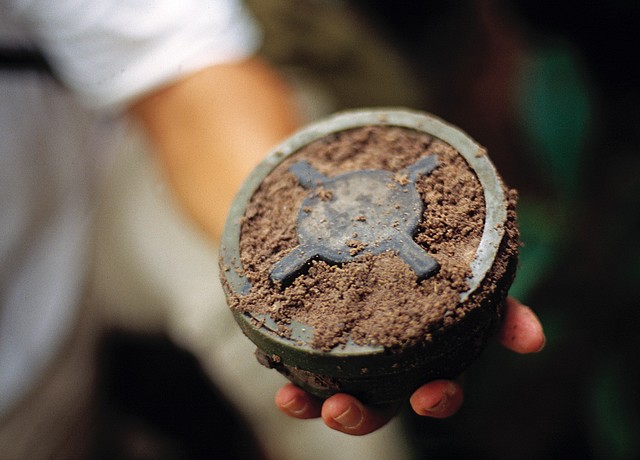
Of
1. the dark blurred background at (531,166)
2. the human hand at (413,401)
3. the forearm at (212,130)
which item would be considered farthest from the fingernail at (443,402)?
the forearm at (212,130)

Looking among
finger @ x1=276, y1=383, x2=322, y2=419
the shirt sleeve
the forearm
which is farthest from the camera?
the forearm

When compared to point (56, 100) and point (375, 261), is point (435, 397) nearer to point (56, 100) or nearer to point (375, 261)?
point (375, 261)

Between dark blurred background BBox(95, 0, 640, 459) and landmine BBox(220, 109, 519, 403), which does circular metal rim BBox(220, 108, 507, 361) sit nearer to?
landmine BBox(220, 109, 519, 403)

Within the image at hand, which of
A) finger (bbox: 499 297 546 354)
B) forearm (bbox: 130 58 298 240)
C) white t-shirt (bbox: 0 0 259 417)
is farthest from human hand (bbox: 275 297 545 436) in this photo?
white t-shirt (bbox: 0 0 259 417)

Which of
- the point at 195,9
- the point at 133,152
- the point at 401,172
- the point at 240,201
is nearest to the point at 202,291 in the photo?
the point at 133,152

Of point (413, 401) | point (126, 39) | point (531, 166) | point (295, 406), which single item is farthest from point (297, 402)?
point (531, 166)

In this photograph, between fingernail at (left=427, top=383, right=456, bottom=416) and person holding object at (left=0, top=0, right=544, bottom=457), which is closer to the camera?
fingernail at (left=427, top=383, right=456, bottom=416)
